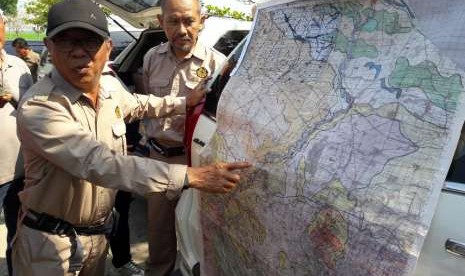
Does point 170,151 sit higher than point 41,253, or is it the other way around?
point 170,151

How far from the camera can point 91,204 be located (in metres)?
2.07

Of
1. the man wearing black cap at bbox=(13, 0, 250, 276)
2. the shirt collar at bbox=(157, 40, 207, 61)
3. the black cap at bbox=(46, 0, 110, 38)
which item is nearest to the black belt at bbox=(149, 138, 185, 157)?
the shirt collar at bbox=(157, 40, 207, 61)

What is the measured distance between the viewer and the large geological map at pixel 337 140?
4.13ft

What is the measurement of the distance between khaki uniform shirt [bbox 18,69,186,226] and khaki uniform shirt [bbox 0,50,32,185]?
1010 millimetres

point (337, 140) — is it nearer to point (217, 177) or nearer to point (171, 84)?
point (217, 177)

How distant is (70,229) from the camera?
2.05m

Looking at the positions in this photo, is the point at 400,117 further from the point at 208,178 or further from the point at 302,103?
the point at 208,178

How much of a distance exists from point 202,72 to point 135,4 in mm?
1344

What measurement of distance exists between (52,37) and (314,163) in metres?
1.11

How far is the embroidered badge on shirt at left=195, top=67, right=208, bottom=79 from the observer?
2.96 m

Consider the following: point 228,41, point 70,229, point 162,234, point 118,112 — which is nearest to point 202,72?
point 118,112

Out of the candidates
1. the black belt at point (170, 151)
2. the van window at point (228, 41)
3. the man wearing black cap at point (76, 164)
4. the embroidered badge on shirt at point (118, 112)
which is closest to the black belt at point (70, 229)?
the man wearing black cap at point (76, 164)

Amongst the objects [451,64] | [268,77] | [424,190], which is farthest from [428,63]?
[268,77]

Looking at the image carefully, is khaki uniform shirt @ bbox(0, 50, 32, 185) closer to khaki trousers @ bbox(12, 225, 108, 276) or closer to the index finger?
khaki trousers @ bbox(12, 225, 108, 276)
